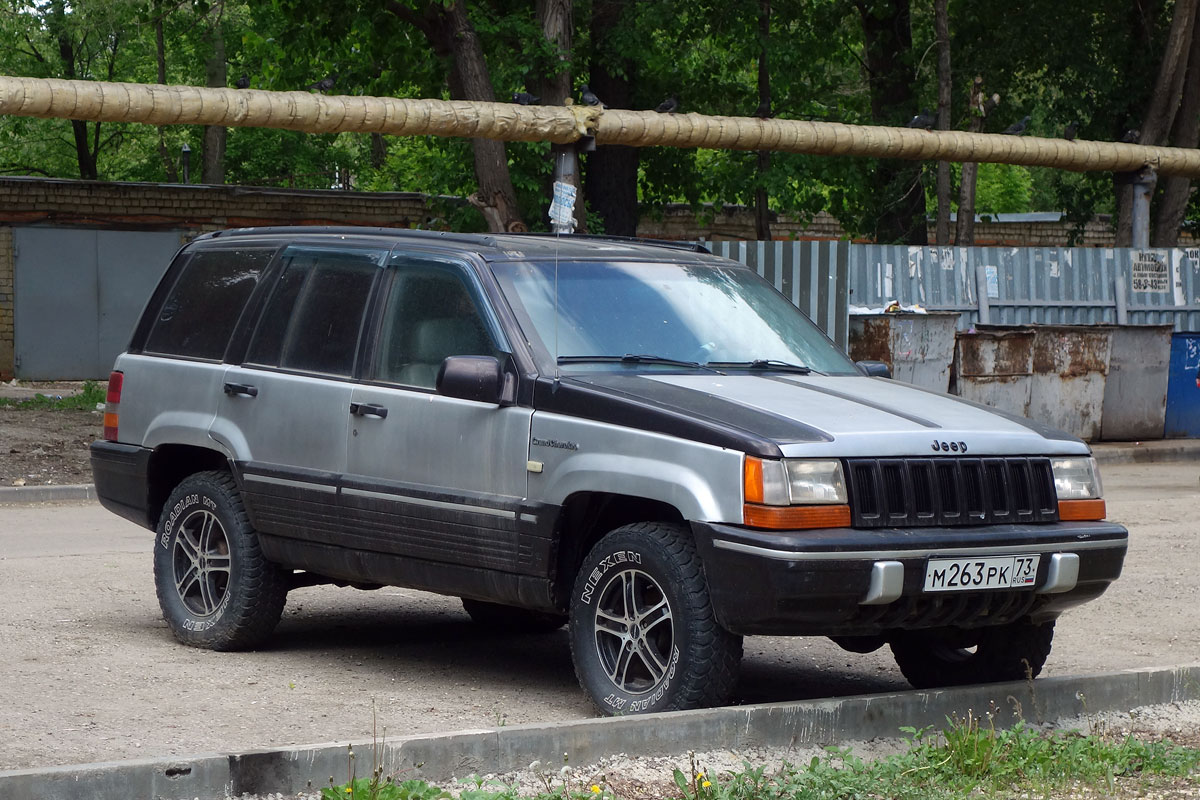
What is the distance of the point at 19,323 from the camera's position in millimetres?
28000

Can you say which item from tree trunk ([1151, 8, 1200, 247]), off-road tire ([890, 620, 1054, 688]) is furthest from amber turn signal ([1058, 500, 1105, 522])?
tree trunk ([1151, 8, 1200, 247])

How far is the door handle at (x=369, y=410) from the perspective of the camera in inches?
258

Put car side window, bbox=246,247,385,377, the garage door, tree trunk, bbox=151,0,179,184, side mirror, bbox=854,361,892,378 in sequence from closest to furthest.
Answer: car side window, bbox=246,247,385,377
side mirror, bbox=854,361,892,378
the garage door
tree trunk, bbox=151,0,179,184

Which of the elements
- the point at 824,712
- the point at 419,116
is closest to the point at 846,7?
the point at 419,116

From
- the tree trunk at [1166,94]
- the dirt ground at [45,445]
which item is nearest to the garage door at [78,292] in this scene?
the dirt ground at [45,445]

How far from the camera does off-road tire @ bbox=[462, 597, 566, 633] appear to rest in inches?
319

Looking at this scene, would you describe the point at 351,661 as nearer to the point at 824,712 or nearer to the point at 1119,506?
the point at 824,712

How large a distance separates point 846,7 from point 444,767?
25458mm

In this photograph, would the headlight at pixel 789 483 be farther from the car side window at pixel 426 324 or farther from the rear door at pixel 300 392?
the rear door at pixel 300 392

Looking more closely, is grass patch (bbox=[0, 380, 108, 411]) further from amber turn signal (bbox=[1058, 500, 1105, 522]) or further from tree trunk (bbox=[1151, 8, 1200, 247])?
amber turn signal (bbox=[1058, 500, 1105, 522])

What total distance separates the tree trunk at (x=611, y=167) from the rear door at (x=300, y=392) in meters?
17.4

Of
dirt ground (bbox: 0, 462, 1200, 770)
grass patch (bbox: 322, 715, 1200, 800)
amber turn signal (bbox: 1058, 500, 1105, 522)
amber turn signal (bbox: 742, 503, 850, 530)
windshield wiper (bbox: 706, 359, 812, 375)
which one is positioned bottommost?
dirt ground (bbox: 0, 462, 1200, 770)

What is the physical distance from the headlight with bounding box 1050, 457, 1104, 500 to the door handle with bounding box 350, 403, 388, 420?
261 centimetres

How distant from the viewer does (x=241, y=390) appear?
7230 mm
